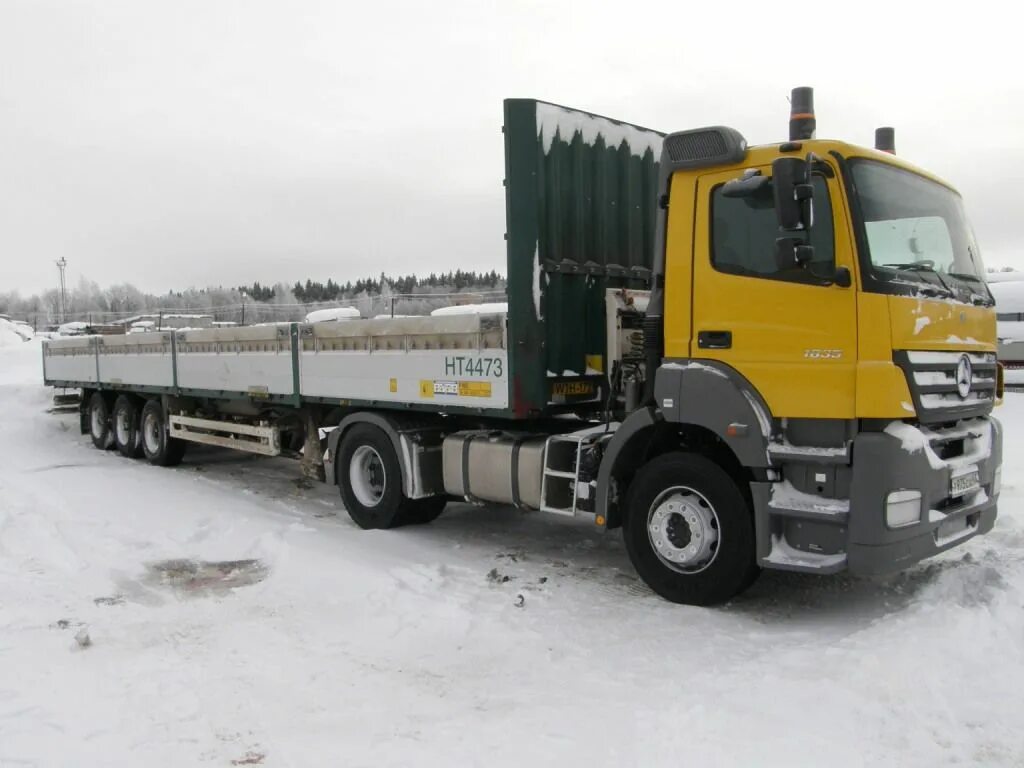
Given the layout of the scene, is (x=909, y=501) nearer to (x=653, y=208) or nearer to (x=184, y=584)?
(x=653, y=208)

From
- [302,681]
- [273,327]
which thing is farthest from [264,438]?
[302,681]

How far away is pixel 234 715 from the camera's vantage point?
13.1 ft

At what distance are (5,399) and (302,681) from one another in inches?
648

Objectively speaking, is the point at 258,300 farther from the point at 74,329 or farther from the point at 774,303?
the point at 774,303

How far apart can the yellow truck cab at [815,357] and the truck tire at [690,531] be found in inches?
0.6

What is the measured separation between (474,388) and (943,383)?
136 inches

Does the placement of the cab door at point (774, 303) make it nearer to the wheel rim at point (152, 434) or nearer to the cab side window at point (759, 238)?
the cab side window at point (759, 238)

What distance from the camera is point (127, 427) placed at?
13.4m

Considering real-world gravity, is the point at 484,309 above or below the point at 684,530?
above

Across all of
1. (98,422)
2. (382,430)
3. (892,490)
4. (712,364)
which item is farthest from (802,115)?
(98,422)

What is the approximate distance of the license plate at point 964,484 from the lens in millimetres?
5094

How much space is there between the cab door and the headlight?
55cm

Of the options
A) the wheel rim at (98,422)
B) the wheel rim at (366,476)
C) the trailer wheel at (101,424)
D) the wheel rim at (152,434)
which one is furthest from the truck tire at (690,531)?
the wheel rim at (98,422)

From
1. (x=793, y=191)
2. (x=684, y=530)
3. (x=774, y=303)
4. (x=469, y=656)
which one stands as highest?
(x=793, y=191)
